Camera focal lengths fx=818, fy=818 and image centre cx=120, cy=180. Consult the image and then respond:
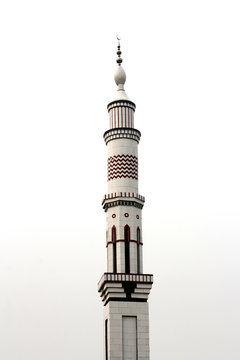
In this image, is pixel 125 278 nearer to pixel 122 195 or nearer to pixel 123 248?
pixel 123 248

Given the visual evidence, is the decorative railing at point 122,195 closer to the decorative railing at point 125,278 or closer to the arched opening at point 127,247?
the arched opening at point 127,247

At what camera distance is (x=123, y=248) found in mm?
53156

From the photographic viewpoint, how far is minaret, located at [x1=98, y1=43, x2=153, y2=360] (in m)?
51.4

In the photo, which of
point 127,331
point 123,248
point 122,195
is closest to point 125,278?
point 123,248

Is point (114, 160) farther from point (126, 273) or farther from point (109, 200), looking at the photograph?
point (126, 273)

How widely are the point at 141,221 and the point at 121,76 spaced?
10533 mm

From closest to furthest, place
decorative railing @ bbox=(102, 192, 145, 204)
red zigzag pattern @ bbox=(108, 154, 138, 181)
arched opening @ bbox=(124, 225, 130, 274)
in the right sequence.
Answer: arched opening @ bbox=(124, 225, 130, 274) → decorative railing @ bbox=(102, 192, 145, 204) → red zigzag pattern @ bbox=(108, 154, 138, 181)

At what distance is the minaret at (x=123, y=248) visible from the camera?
51.4 m

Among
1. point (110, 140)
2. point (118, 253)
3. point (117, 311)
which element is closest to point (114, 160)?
point (110, 140)

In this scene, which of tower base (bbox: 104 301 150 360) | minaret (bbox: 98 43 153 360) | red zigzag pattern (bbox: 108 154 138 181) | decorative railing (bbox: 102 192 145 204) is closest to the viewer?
tower base (bbox: 104 301 150 360)

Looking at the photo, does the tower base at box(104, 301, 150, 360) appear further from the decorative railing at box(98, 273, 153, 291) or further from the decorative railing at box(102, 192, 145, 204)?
the decorative railing at box(102, 192, 145, 204)

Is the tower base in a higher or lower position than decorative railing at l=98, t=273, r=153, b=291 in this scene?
lower

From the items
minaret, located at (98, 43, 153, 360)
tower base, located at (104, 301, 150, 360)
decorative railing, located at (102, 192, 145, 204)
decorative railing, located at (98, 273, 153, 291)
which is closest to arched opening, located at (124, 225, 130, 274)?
minaret, located at (98, 43, 153, 360)

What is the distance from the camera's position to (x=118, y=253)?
53125mm
